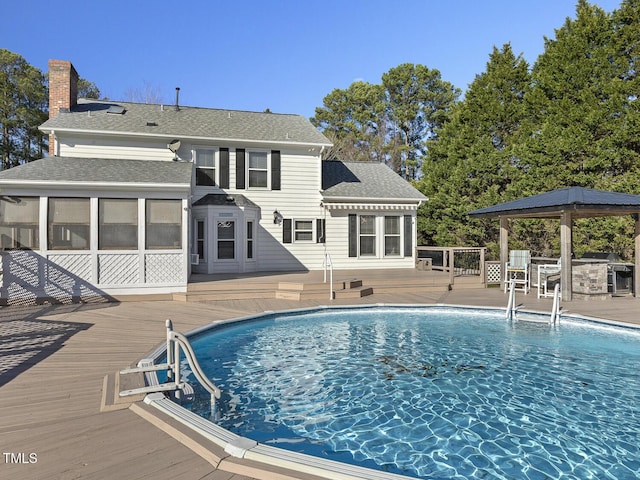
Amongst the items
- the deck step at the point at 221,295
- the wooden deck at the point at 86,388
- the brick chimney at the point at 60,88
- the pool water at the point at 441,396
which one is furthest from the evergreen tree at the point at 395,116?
the pool water at the point at 441,396

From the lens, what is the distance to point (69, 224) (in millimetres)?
11352

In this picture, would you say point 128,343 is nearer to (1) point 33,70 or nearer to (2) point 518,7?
(2) point 518,7

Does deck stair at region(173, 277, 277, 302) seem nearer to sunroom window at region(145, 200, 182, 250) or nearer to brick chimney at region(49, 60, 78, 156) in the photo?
sunroom window at region(145, 200, 182, 250)

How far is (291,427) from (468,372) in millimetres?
3320

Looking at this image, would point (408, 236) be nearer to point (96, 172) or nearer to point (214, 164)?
point (214, 164)

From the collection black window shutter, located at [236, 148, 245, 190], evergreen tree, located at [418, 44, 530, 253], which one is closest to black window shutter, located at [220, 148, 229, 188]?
black window shutter, located at [236, 148, 245, 190]

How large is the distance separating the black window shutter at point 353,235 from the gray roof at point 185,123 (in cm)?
354

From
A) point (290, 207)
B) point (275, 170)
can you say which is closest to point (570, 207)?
point (290, 207)

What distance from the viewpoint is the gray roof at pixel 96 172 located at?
11.0 meters

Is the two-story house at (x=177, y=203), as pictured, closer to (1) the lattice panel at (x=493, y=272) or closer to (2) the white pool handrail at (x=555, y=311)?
(1) the lattice panel at (x=493, y=272)

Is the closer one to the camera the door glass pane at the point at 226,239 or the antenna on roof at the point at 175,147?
the antenna on roof at the point at 175,147

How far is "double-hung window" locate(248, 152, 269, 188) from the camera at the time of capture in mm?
16734

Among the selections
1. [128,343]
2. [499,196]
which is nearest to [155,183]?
[128,343]

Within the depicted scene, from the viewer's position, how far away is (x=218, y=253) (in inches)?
611
